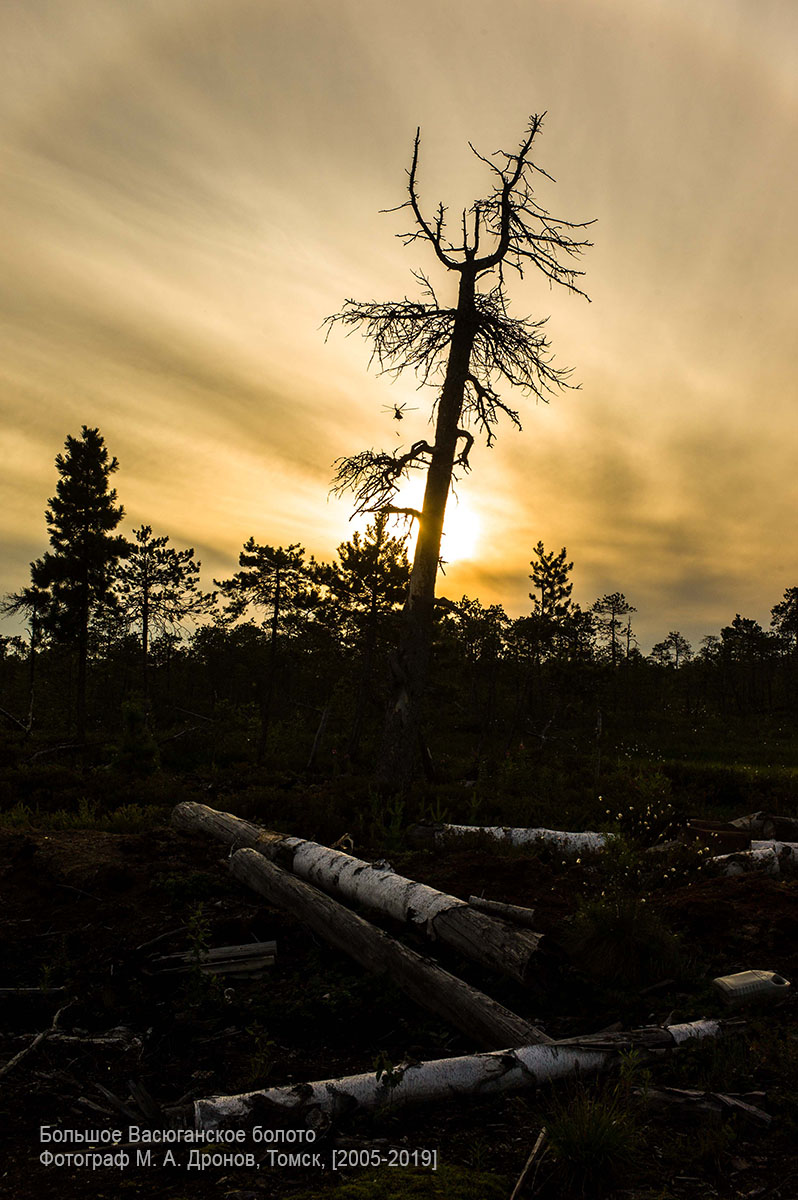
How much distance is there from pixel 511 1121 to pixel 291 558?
31.5 meters

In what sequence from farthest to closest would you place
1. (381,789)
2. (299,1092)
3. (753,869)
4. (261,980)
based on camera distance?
(381,789) → (753,869) → (261,980) → (299,1092)

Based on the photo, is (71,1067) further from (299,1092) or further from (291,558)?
(291,558)

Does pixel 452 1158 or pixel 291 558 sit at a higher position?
pixel 291 558

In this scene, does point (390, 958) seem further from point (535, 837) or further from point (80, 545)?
point (80, 545)

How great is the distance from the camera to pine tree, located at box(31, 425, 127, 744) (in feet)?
99.5

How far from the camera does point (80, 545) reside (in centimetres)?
3061

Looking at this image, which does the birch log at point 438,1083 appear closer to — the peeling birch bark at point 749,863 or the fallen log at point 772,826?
the peeling birch bark at point 749,863

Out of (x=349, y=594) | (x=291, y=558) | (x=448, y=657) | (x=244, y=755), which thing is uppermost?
(x=291, y=558)

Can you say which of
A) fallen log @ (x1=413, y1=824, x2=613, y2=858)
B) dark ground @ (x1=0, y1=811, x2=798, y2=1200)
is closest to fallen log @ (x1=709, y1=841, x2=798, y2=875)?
dark ground @ (x1=0, y1=811, x2=798, y2=1200)

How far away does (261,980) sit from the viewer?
6027 mm

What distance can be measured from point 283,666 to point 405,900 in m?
46.7

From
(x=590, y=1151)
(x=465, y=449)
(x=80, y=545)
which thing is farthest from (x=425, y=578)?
(x=80, y=545)

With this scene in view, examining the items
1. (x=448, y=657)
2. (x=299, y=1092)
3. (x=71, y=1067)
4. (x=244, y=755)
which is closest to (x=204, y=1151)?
(x=299, y=1092)

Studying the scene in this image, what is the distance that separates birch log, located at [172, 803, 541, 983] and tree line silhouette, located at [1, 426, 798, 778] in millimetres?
5795
